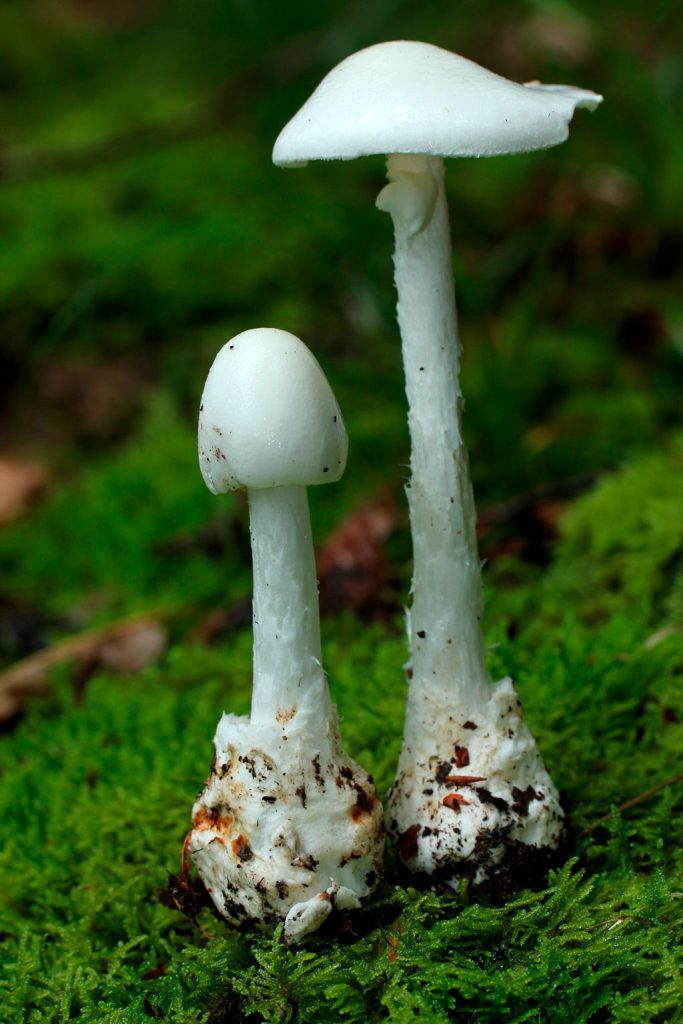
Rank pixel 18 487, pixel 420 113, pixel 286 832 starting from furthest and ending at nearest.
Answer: pixel 18 487, pixel 286 832, pixel 420 113

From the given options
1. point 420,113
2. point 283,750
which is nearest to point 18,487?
point 283,750

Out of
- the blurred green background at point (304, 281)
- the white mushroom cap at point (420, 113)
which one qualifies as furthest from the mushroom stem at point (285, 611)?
the blurred green background at point (304, 281)

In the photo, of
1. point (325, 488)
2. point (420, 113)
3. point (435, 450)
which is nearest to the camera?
point (420, 113)

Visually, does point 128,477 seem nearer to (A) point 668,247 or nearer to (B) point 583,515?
(B) point 583,515

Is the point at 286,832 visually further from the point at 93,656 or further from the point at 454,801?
the point at 93,656

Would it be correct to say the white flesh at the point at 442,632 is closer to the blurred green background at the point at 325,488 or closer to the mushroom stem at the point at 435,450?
the mushroom stem at the point at 435,450

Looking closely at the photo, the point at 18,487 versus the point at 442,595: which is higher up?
the point at 18,487
